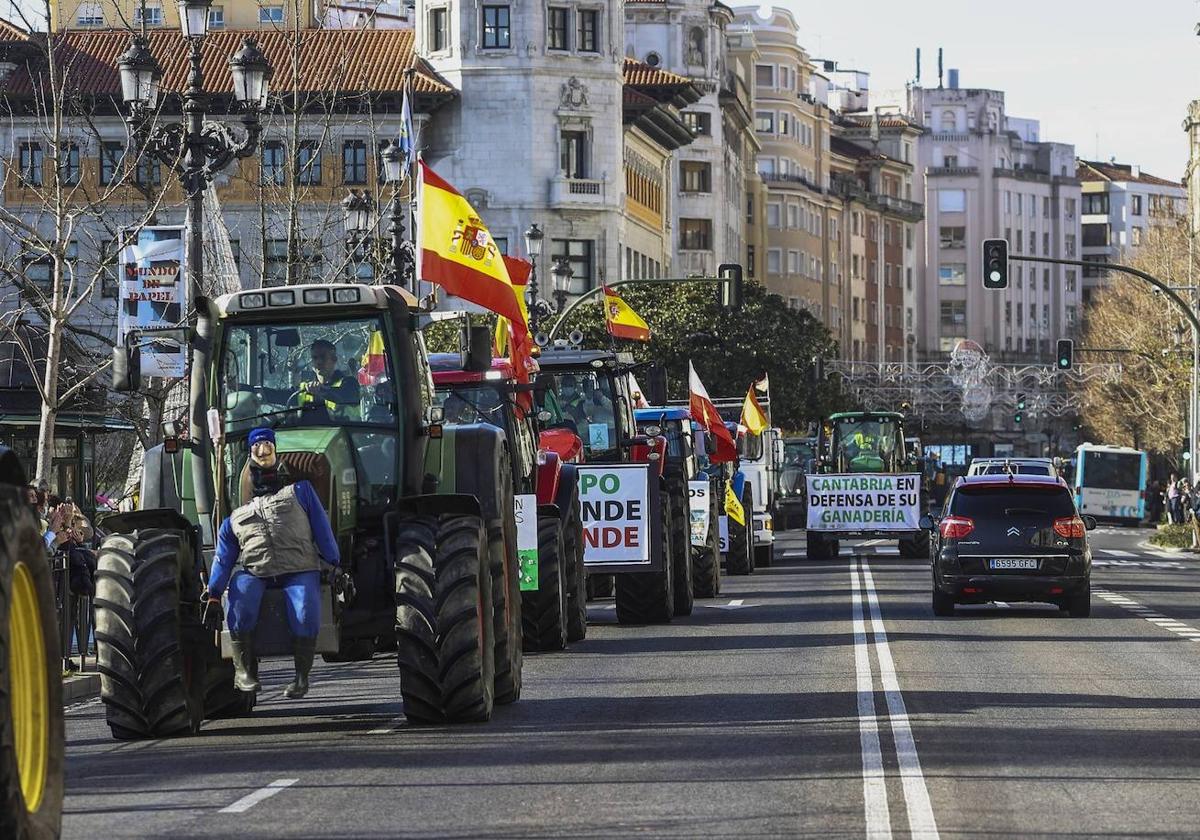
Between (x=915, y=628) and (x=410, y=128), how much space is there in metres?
15.2

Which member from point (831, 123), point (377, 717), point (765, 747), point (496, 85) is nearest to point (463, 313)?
point (377, 717)

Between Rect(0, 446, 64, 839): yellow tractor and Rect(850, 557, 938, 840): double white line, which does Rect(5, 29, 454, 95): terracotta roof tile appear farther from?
Rect(0, 446, 64, 839): yellow tractor

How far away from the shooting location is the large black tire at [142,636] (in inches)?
578

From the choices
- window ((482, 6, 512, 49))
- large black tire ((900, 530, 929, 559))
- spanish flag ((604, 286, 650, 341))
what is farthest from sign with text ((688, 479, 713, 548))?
window ((482, 6, 512, 49))

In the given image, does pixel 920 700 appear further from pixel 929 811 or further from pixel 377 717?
pixel 929 811

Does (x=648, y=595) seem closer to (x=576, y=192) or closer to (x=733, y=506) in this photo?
(x=733, y=506)

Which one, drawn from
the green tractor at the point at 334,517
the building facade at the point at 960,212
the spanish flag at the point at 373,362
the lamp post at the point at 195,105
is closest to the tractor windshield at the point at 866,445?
the lamp post at the point at 195,105

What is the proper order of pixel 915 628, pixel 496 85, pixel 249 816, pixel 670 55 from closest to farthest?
pixel 249 816
pixel 915 628
pixel 496 85
pixel 670 55

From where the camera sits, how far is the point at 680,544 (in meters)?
28.3

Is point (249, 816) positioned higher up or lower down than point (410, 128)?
lower down

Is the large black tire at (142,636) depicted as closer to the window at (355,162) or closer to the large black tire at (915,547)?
the large black tire at (915,547)

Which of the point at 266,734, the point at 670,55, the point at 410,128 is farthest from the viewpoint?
the point at 670,55

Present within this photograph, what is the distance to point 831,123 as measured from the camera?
167875 millimetres

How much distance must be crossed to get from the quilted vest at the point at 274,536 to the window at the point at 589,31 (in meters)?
70.3
